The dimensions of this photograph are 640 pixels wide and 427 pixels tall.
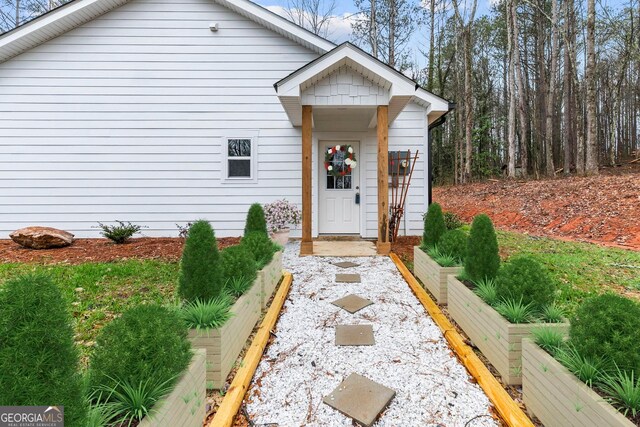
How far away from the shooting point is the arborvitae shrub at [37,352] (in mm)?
1021

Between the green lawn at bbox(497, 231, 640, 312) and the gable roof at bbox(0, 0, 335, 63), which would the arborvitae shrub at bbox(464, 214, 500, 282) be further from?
the gable roof at bbox(0, 0, 335, 63)

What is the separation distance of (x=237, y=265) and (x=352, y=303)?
1373 mm

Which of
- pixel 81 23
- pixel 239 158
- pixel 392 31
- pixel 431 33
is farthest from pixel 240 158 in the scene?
pixel 431 33

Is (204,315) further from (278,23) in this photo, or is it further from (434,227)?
(278,23)

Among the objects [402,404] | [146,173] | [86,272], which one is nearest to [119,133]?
[146,173]

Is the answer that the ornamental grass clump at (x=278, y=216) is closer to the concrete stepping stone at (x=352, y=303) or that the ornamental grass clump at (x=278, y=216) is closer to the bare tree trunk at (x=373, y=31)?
the concrete stepping stone at (x=352, y=303)

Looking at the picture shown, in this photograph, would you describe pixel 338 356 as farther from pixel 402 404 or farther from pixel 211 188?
pixel 211 188

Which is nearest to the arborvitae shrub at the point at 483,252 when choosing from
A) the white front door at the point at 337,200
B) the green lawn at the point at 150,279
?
the green lawn at the point at 150,279

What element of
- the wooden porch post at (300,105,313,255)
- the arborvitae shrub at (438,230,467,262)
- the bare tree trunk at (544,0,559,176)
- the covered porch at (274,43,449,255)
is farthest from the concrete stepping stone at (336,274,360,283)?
the bare tree trunk at (544,0,559,176)

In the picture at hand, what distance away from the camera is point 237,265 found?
287 cm

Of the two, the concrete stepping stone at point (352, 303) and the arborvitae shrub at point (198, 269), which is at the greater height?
the arborvitae shrub at point (198, 269)

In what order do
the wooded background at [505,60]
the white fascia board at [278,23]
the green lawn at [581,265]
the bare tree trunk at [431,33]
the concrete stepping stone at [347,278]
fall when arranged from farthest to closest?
the bare tree trunk at [431,33] → the wooded background at [505,60] → the white fascia board at [278,23] → the concrete stepping stone at [347,278] → the green lawn at [581,265]

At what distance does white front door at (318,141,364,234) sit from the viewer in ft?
23.6

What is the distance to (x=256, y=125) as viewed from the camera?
23.4 ft
